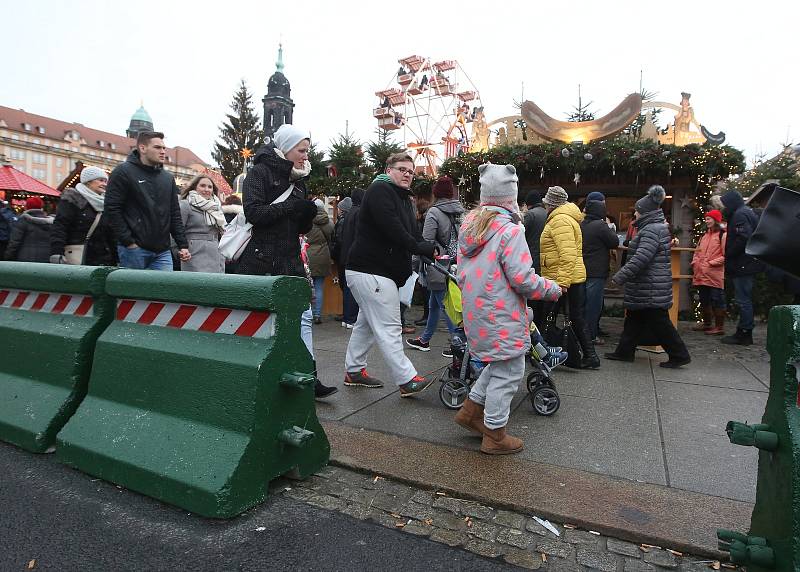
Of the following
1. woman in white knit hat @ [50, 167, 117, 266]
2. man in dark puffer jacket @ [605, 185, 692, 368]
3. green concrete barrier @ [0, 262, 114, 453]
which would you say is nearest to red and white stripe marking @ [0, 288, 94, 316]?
green concrete barrier @ [0, 262, 114, 453]

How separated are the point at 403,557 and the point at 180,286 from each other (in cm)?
180

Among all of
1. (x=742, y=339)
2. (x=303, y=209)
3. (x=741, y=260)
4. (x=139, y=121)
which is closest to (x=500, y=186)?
(x=303, y=209)

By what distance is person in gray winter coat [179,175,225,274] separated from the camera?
18.1 ft

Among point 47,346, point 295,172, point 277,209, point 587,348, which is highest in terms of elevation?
point 295,172

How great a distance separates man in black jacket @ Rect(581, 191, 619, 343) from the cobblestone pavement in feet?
13.8

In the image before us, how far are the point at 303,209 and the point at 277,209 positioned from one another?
0.19 metres

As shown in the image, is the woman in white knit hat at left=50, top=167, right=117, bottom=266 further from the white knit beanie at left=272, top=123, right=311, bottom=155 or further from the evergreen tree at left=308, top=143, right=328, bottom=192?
the evergreen tree at left=308, top=143, right=328, bottom=192

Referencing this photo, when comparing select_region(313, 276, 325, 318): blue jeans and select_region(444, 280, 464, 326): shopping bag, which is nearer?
select_region(444, 280, 464, 326): shopping bag

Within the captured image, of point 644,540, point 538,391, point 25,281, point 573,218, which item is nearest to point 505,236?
point 538,391

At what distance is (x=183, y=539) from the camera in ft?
7.72

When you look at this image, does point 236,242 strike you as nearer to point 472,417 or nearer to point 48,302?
point 48,302

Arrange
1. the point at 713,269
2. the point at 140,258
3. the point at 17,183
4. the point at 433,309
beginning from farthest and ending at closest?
the point at 17,183
the point at 713,269
the point at 433,309
the point at 140,258

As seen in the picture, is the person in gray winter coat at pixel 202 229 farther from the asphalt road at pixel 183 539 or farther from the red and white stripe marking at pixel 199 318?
the asphalt road at pixel 183 539


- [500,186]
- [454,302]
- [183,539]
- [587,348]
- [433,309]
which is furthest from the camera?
[433,309]
